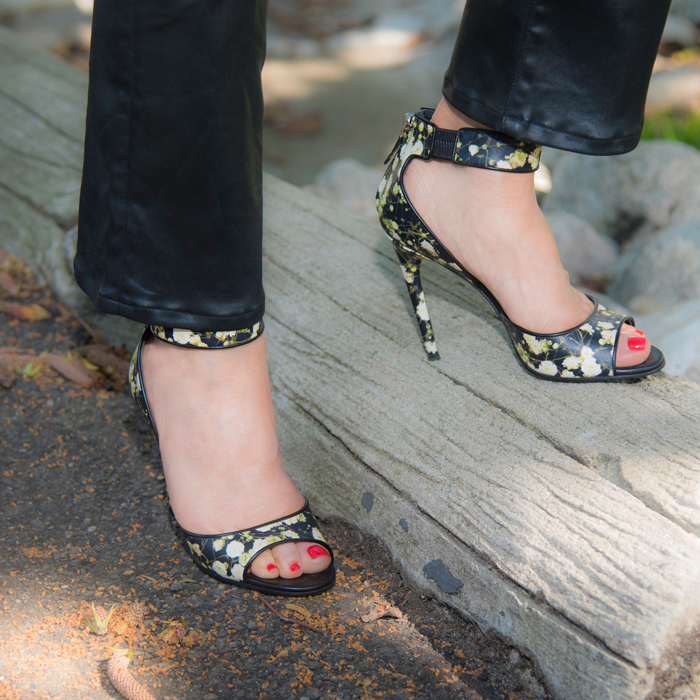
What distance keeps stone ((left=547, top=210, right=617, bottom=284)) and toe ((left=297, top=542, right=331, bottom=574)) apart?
71.1 inches

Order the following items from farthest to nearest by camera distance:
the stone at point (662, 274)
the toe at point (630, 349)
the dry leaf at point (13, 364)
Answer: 1. the stone at point (662, 274)
2. the dry leaf at point (13, 364)
3. the toe at point (630, 349)

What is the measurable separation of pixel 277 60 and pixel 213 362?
518 centimetres

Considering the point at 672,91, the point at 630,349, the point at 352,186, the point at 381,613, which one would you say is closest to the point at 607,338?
the point at 630,349

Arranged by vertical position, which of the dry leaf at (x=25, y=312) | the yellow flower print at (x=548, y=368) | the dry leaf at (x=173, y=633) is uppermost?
the yellow flower print at (x=548, y=368)

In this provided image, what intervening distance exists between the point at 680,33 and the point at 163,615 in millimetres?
5271

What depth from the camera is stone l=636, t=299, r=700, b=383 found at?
5.22 feet

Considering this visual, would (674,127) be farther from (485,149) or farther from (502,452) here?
(502,452)

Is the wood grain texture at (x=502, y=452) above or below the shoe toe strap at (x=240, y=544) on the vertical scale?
above

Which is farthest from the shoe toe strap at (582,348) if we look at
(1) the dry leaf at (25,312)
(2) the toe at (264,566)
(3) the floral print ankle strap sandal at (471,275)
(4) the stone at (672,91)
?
(4) the stone at (672,91)

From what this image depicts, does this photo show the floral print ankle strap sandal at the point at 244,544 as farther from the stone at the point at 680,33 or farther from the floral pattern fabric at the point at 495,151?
the stone at the point at 680,33

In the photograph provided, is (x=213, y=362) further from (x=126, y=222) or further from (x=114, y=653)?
(x=114, y=653)

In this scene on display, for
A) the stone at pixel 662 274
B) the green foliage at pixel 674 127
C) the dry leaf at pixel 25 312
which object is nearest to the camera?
the dry leaf at pixel 25 312

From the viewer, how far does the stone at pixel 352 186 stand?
3.10m

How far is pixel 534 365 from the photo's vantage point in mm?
1181
